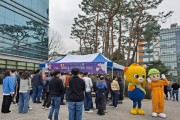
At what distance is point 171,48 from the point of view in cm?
10006

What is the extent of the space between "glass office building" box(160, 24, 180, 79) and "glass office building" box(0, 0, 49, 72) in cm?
6708

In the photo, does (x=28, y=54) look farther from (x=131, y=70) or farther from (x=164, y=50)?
(x=164, y=50)

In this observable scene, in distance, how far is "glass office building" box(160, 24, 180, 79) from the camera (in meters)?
97.8

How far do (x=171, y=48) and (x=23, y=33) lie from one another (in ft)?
250

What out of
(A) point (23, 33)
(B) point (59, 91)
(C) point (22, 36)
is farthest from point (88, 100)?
(A) point (23, 33)

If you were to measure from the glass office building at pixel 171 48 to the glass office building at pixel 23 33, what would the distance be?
67080mm

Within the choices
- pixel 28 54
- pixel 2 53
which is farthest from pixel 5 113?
pixel 28 54

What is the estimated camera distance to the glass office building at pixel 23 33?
1361 inches

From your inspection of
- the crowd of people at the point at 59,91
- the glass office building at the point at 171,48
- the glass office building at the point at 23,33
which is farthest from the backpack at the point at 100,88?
the glass office building at the point at 171,48

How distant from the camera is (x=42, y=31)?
4459 cm

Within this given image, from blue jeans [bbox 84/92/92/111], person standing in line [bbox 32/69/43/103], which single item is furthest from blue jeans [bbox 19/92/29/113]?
person standing in line [bbox 32/69/43/103]

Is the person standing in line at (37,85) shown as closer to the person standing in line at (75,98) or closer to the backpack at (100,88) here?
the backpack at (100,88)

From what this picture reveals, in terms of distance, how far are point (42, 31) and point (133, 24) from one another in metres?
21.1

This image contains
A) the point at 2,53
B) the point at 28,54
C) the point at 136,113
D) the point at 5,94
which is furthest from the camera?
the point at 28,54
